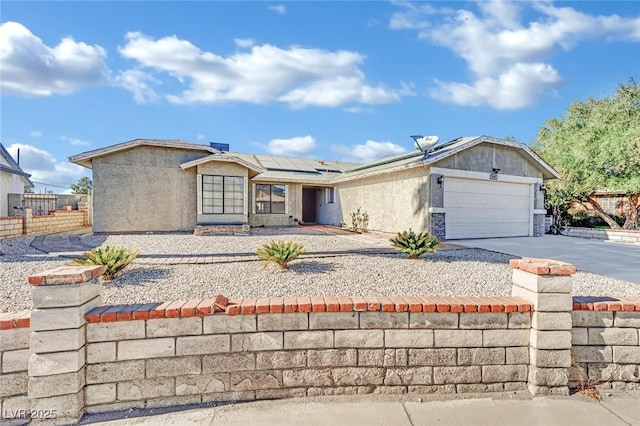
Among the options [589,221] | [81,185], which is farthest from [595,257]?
[81,185]

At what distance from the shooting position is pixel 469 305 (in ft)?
10.0

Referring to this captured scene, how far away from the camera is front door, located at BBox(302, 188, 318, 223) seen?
871 inches

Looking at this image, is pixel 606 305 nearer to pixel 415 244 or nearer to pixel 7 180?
pixel 415 244

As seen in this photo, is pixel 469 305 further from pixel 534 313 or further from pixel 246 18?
pixel 246 18

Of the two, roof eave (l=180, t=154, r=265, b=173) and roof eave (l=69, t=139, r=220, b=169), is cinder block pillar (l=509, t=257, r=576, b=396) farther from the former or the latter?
roof eave (l=69, t=139, r=220, b=169)

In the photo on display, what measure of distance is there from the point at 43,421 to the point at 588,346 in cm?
504

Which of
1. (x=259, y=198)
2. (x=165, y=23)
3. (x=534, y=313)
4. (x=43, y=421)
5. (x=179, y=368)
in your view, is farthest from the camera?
(x=259, y=198)

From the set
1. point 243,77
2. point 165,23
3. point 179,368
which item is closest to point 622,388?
point 179,368

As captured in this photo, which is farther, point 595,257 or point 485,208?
point 485,208

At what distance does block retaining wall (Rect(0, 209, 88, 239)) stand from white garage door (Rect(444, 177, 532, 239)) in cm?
1507

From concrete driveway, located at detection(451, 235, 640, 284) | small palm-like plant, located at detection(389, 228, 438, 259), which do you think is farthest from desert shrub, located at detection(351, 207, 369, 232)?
small palm-like plant, located at detection(389, 228, 438, 259)

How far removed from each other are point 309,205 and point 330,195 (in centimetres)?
308

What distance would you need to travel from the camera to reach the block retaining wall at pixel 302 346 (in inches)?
102

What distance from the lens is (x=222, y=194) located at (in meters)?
13.6
